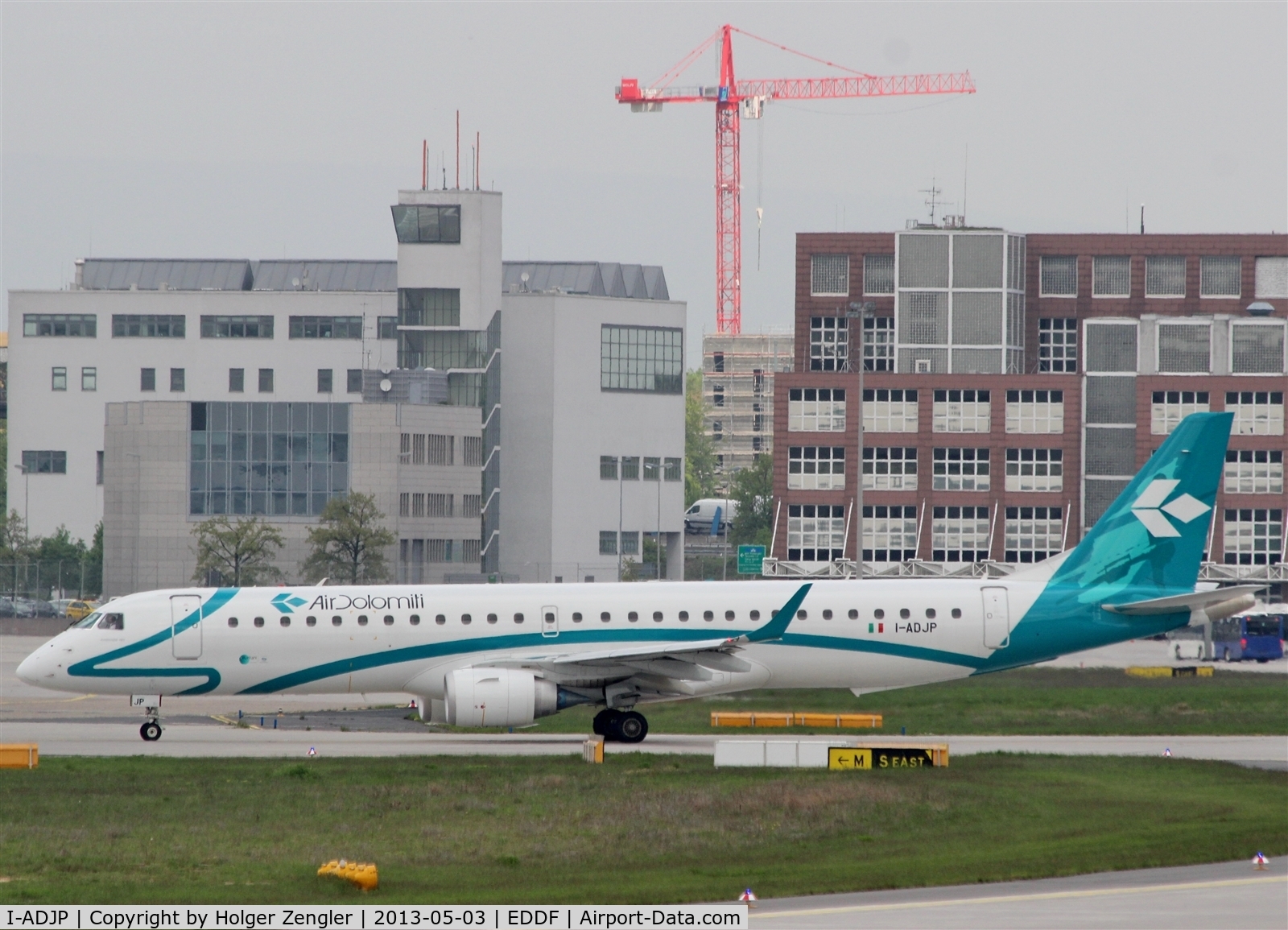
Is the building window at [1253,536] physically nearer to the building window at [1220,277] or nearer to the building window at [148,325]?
the building window at [1220,277]

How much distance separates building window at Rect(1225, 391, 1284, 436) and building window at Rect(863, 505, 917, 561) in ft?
71.1

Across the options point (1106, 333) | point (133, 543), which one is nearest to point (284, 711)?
point (133, 543)

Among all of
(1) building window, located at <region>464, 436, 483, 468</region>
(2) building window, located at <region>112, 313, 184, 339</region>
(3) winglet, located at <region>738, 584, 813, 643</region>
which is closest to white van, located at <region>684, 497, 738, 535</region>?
(1) building window, located at <region>464, 436, 483, 468</region>

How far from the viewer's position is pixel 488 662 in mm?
37031

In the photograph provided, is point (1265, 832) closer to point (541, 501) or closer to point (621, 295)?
point (541, 501)

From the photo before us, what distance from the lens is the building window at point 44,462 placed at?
136375mm

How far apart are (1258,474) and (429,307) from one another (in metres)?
57.3

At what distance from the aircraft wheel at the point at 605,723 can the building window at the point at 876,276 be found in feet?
302

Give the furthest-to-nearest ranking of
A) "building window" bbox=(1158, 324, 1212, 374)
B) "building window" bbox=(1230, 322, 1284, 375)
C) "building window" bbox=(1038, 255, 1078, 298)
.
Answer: "building window" bbox=(1038, 255, 1078, 298), "building window" bbox=(1158, 324, 1212, 374), "building window" bbox=(1230, 322, 1284, 375)

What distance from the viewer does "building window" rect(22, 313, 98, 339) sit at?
450 ft

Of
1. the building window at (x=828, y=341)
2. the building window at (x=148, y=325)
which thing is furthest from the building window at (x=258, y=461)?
the building window at (x=828, y=341)
